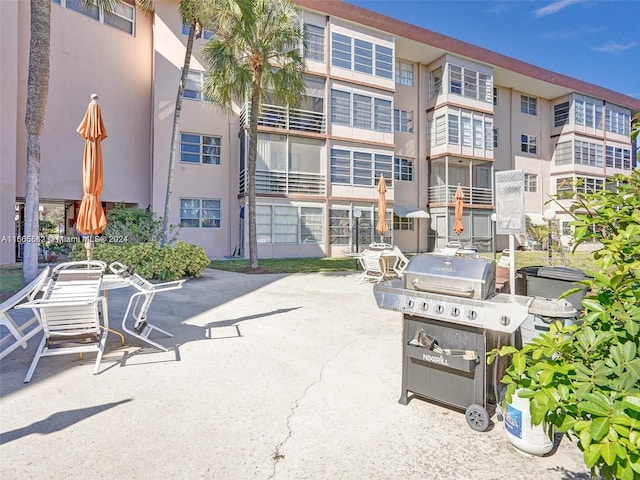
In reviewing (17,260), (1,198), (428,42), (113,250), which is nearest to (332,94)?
(428,42)

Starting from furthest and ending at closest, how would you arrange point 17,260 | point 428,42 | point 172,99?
1. point 428,42
2. point 172,99
3. point 17,260

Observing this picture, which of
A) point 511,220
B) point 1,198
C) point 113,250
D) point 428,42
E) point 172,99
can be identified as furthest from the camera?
point 428,42

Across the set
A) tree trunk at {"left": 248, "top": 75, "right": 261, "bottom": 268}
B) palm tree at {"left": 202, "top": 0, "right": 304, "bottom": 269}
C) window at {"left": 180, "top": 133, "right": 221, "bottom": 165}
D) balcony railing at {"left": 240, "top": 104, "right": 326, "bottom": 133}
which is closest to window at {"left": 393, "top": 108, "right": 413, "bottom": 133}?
balcony railing at {"left": 240, "top": 104, "right": 326, "bottom": 133}

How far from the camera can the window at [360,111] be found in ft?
60.6

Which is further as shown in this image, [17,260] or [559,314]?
[17,260]

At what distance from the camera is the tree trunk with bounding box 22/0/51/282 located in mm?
7672

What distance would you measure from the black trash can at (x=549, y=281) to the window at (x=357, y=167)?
15.2 metres

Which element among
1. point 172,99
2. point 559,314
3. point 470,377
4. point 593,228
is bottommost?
point 470,377

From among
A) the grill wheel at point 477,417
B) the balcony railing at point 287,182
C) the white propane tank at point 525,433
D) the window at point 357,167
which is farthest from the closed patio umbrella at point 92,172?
the window at point 357,167

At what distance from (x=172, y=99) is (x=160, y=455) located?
17745 millimetres

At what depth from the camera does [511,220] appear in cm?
388

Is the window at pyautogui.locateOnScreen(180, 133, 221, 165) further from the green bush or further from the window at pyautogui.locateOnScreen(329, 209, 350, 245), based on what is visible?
the green bush

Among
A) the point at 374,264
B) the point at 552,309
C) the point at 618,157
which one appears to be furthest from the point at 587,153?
the point at 552,309

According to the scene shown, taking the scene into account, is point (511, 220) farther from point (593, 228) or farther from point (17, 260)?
point (17, 260)
